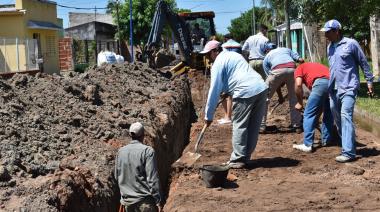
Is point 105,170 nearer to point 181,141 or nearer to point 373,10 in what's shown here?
point 181,141

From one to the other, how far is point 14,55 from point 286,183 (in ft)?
72.3

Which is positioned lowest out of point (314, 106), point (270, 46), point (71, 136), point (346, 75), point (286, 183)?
point (286, 183)

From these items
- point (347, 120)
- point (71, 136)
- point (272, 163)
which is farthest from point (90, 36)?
point (347, 120)

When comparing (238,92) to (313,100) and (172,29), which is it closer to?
(313,100)

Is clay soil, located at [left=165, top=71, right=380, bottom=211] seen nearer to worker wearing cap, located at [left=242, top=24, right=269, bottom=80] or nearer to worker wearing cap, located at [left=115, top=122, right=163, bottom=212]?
worker wearing cap, located at [left=115, top=122, right=163, bottom=212]

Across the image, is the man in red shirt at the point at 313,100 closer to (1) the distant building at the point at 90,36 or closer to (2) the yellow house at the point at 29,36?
(2) the yellow house at the point at 29,36

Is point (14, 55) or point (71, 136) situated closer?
point (71, 136)

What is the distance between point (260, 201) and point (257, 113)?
1.64 meters

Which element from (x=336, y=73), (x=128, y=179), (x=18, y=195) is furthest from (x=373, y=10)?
(x=18, y=195)

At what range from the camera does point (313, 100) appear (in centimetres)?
843

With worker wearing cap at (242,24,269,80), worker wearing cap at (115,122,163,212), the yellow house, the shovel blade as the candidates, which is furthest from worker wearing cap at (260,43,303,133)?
the yellow house

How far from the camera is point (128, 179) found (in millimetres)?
5461

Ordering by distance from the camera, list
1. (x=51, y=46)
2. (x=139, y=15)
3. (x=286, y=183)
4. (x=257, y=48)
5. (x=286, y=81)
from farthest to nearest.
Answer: (x=139, y=15) < (x=51, y=46) < (x=257, y=48) < (x=286, y=81) < (x=286, y=183)

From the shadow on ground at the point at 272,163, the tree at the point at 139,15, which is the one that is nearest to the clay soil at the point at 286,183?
the shadow on ground at the point at 272,163
